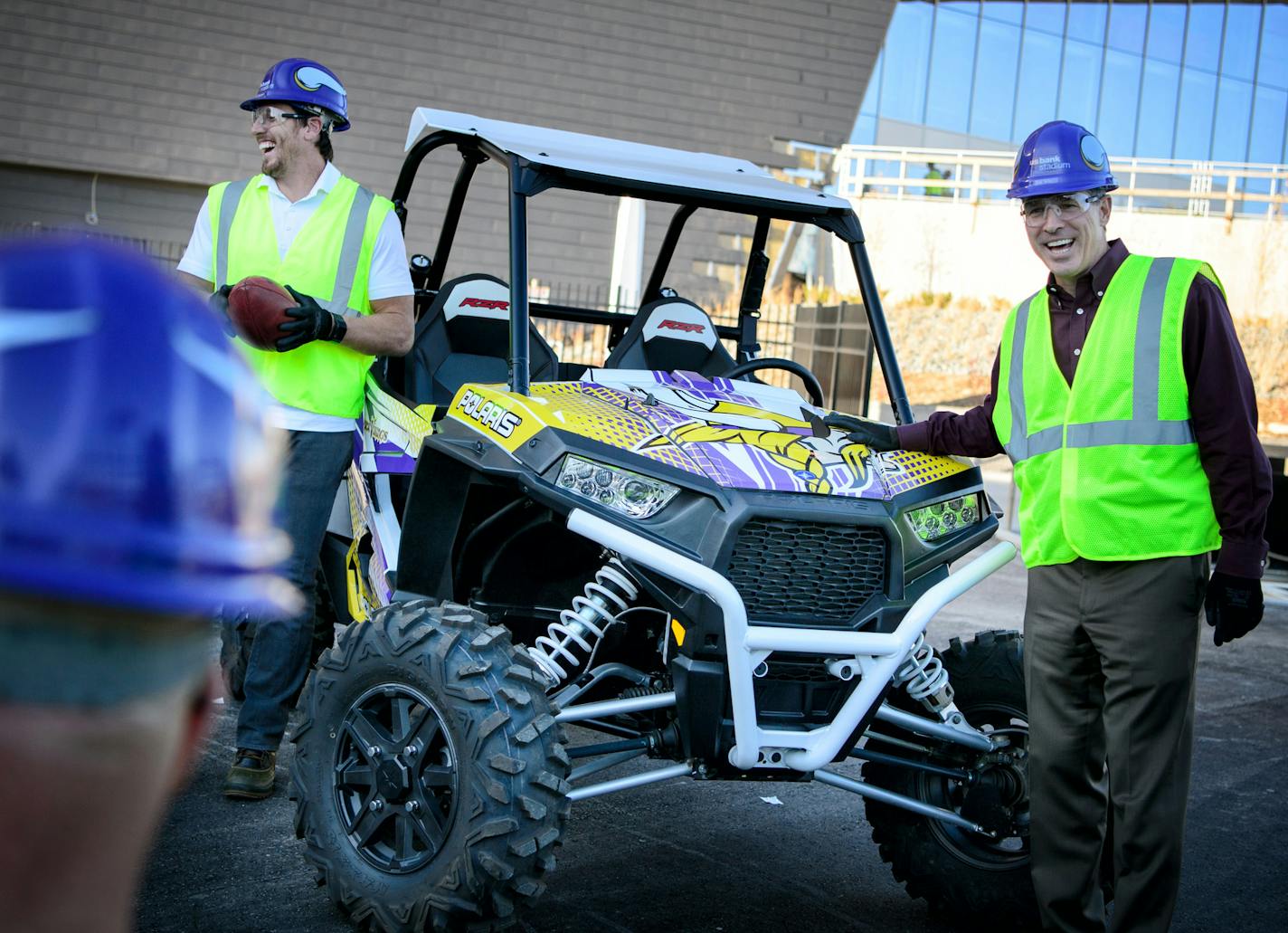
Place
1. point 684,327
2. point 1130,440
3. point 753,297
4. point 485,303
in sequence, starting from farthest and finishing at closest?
1. point 753,297
2. point 485,303
3. point 684,327
4. point 1130,440

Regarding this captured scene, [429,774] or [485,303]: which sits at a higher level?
[485,303]

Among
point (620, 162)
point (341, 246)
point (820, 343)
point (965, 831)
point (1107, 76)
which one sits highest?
point (1107, 76)

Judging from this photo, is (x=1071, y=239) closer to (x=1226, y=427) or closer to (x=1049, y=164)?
(x=1049, y=164)

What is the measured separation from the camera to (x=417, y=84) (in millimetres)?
20641

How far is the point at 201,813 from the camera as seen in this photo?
452cm

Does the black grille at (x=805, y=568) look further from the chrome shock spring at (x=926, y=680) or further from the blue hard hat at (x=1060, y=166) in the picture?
the blue hard hat at (x=1060, y=166)

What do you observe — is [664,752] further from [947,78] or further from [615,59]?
[947,78]

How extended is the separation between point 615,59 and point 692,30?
1289 mm

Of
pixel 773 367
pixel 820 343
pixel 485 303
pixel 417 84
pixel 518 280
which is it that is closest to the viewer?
pixel 518 280

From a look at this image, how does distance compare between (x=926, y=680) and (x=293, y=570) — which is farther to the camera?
(x=293, y=570)

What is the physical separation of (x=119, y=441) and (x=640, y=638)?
140 inches

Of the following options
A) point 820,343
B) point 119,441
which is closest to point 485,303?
point 119,441

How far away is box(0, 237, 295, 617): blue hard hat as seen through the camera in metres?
0.82

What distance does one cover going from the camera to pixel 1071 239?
145 inches
